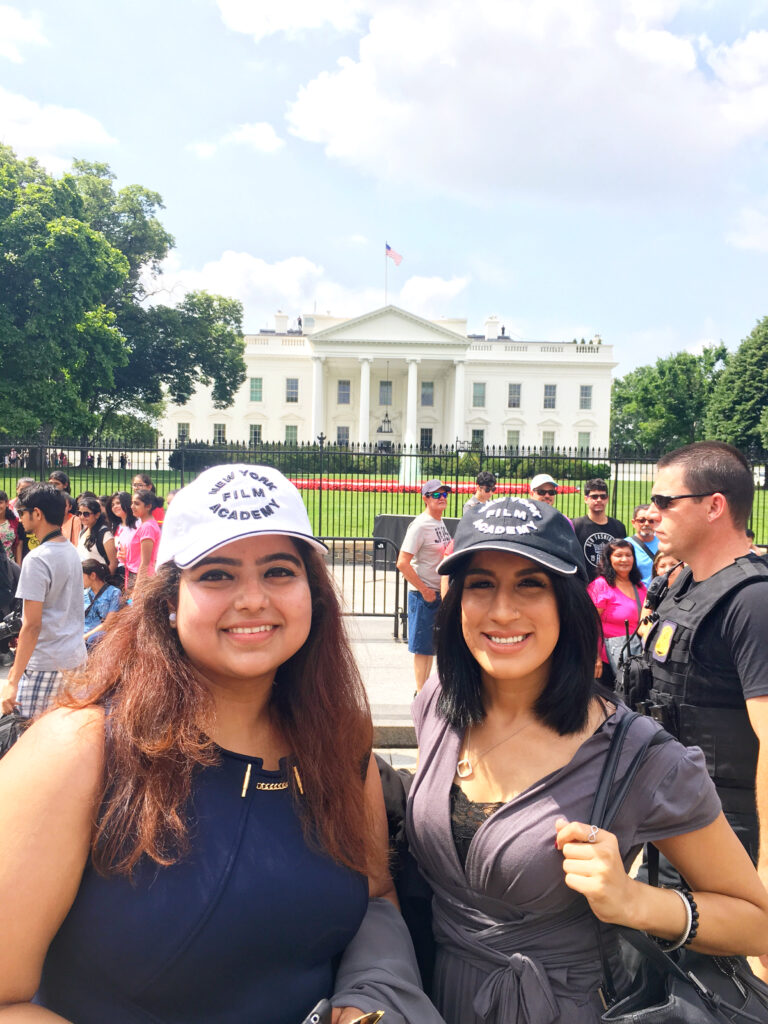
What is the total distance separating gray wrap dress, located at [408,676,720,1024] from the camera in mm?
1540

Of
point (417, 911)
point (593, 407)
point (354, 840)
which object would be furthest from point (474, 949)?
point (593, 407)

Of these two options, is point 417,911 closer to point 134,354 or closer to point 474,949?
point 474,949

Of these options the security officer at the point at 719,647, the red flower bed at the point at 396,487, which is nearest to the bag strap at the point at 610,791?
the security officer at the point at 719,647

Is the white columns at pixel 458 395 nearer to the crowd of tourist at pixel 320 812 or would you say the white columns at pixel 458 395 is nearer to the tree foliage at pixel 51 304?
the tree foliage at pixel 51 304

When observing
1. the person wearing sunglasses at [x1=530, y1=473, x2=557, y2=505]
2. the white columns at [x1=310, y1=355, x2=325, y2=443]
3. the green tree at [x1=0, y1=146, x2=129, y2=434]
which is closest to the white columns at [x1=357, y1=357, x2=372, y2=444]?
the white columns at [x1=310, y1=355, x2=325, y2=443]

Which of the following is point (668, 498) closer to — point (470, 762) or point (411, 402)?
point (470, 762)

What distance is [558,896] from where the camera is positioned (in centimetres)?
155

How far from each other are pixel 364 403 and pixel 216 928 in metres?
65.2

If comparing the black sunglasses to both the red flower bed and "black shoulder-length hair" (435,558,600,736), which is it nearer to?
"black shoulder-length hair" (435,558,600,736)

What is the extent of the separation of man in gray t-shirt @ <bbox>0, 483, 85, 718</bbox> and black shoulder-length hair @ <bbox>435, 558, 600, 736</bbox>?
3.61 metres

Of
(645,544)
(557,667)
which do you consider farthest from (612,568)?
(557,667)

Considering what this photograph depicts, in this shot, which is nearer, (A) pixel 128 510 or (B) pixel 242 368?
(A) pixel 128 510

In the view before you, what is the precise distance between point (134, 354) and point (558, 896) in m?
50.6

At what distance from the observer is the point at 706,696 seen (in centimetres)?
248
